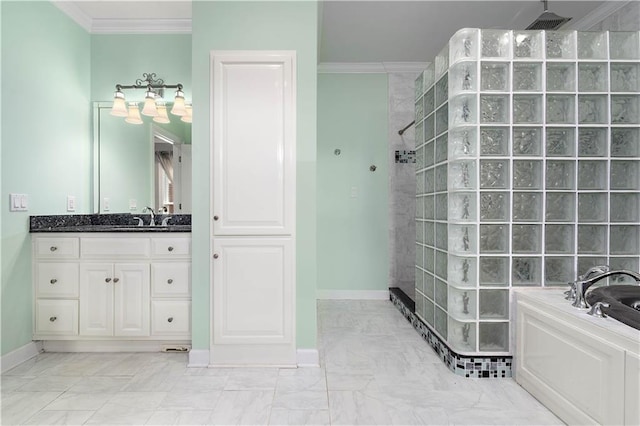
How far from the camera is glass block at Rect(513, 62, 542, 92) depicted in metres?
2.00

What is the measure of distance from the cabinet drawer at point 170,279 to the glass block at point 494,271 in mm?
1850

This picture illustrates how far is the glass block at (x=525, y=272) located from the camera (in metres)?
2.02

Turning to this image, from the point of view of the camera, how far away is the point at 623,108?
6.44ft

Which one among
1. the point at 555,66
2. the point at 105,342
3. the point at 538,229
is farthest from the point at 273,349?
the point at 555,66

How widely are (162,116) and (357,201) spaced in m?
2.07

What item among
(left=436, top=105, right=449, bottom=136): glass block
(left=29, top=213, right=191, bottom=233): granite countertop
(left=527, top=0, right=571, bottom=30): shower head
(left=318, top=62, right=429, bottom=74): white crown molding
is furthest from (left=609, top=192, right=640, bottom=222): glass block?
(left=29, top=213, right=191, bottom=233): granite countertop

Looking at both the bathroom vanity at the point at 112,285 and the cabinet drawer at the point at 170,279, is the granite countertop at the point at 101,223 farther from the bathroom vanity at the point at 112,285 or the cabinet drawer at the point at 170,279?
the cabinet drawer at the point at 170,279

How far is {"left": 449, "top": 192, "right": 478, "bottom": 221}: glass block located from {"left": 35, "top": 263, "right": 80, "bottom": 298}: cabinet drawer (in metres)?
2.48

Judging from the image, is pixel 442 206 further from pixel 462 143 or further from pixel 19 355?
pixel 19 355

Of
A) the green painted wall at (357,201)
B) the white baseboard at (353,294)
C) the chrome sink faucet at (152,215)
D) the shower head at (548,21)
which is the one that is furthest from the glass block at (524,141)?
the chrome sink faucet at (152,215)

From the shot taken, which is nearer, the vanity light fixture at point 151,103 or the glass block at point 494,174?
the glass block at point 494,174

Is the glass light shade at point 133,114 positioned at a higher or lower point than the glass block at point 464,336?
higher

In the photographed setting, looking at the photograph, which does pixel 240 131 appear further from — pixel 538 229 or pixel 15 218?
pixel 538 229

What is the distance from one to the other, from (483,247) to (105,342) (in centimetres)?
255
